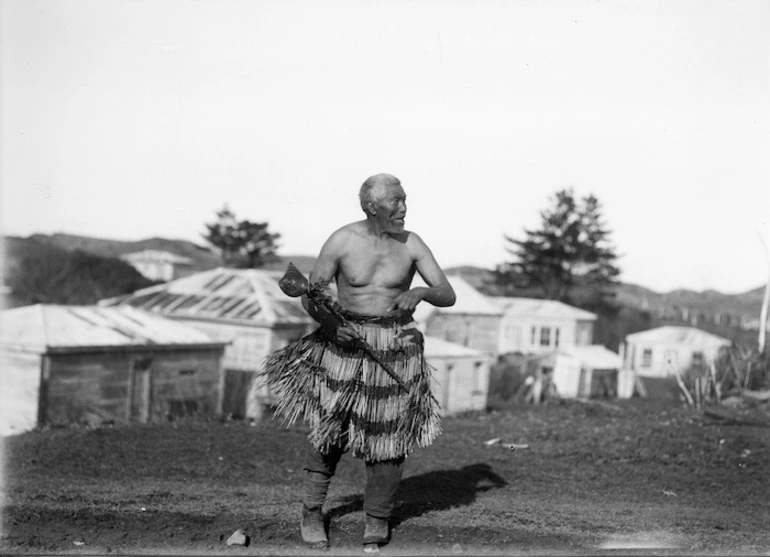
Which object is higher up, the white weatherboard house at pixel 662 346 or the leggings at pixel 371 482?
the white weatherboard house at pixel 662 346

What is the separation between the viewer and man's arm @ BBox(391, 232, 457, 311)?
5.14 m

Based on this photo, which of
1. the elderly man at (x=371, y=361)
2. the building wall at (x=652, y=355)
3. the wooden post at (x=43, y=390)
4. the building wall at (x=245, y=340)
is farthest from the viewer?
the building wall at (x=652, y=355)

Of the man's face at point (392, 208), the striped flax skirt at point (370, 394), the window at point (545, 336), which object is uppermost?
the window at point (545, 336)

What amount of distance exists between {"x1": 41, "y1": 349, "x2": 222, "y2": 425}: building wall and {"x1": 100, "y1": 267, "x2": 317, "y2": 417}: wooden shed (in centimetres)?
141

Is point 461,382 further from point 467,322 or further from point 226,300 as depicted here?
point 467,322

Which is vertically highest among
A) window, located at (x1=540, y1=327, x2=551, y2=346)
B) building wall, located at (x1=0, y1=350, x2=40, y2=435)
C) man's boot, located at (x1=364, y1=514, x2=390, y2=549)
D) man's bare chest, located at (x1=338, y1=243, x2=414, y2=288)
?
window, located at (x1=540, y1=327, x2=551, y2=346)

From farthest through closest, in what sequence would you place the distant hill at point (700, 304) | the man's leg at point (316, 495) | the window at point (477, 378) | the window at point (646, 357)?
the distant hill at point (700, 304) → the window at point (646, 357) → the window at point (477, 378) → the man's leg at point (316, 495)

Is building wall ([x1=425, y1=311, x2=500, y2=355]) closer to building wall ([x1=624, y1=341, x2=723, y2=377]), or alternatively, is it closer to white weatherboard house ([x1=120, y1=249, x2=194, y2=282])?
building wall ([x1=624, y1=341, x2=723, y2=377])

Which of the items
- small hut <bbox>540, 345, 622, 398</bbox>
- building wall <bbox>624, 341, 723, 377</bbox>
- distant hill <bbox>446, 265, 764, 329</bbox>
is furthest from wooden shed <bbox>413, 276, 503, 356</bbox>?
distant hill <bbox>446, 265, 764, 329</bbox>

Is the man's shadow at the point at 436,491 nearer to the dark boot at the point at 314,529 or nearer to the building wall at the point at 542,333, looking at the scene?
the dark boot at the point at 314,529

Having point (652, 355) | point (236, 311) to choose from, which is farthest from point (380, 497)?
point (652, 355)

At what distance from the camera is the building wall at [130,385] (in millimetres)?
18844

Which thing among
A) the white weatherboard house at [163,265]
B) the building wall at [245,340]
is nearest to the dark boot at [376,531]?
the building wall at [245,340]

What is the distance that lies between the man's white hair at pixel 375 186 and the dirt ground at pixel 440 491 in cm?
214
